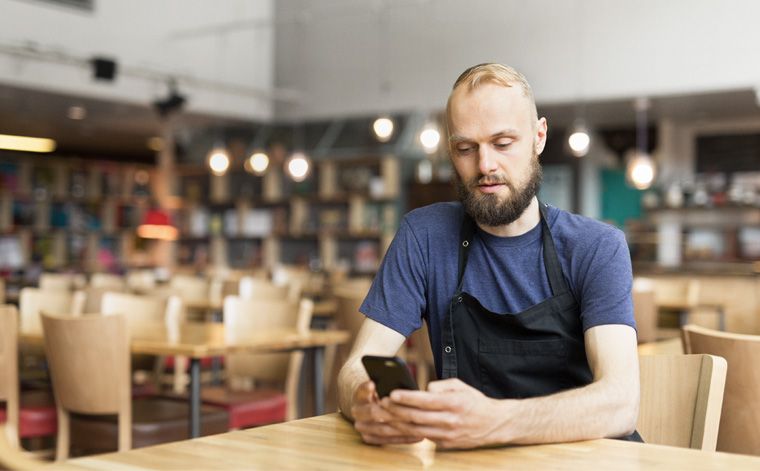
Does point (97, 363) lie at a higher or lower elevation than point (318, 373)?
higher

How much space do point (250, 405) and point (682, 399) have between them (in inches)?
90.3

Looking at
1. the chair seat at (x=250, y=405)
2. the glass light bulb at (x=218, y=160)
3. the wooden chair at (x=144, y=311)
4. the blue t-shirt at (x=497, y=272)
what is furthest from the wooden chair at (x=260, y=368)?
the glass light bulb at (x=218, y=160)

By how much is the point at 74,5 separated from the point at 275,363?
22.3 ft

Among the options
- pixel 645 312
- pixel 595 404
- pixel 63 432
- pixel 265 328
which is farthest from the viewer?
pixel 645 312

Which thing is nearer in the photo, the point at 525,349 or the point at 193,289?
the point at 525,349

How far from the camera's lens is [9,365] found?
3.50 meters

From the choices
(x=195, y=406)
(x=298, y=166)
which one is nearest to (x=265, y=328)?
(x=195, y=406)

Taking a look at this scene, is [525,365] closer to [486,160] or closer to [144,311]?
[486,160]

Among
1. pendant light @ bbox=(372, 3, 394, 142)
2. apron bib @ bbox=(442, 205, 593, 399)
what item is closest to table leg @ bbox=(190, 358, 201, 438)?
apron bib @ bbox=(442, 205, 593, 399)

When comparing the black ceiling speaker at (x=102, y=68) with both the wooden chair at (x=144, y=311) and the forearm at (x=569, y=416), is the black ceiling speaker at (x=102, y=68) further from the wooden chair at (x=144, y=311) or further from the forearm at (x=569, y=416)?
the forearm at (x=569, y=416)

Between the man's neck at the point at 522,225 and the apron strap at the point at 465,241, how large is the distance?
0.05m

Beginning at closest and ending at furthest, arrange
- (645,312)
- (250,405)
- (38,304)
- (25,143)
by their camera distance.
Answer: (250,405) < (38,304) < (645,312) < (25,143)

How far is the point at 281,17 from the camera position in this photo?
467 inches

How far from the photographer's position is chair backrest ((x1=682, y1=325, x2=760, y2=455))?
2275mm
